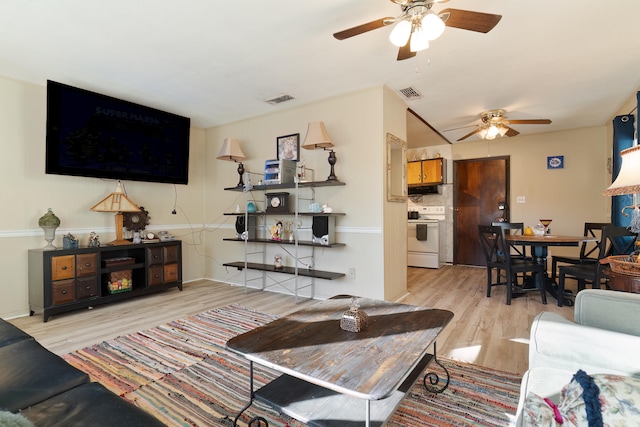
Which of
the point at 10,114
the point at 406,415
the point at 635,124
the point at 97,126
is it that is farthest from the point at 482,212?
the point at 10,114

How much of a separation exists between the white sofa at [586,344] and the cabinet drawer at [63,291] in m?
4.01

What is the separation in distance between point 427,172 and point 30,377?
20.4ft

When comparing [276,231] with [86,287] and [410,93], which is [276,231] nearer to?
[86,287]

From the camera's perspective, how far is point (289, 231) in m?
4.29

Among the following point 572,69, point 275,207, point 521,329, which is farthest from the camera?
point 275,207

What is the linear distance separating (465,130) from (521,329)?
351 cm

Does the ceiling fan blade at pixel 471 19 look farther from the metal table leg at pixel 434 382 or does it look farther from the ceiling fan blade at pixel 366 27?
the metal table leg at pixel 434 382

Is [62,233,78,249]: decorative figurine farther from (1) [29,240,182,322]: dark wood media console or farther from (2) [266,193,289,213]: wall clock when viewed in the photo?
(2) [266,193,289,213]: wall clock

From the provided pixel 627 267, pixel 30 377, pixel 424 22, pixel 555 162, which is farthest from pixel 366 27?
pixel 555 162

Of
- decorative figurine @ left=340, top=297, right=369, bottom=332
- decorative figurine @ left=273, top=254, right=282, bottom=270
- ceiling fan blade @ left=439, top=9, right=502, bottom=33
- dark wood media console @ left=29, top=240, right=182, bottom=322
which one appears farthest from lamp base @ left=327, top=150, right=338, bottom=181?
dark wood media console @ left=29, top=240, right=182, bottom=322

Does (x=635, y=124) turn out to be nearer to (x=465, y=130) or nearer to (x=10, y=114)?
(x=465, y=130)

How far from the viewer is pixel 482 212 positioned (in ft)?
19.6

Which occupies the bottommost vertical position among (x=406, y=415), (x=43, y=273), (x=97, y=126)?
(x=406, y=415)

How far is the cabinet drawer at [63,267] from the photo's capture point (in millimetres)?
3210
